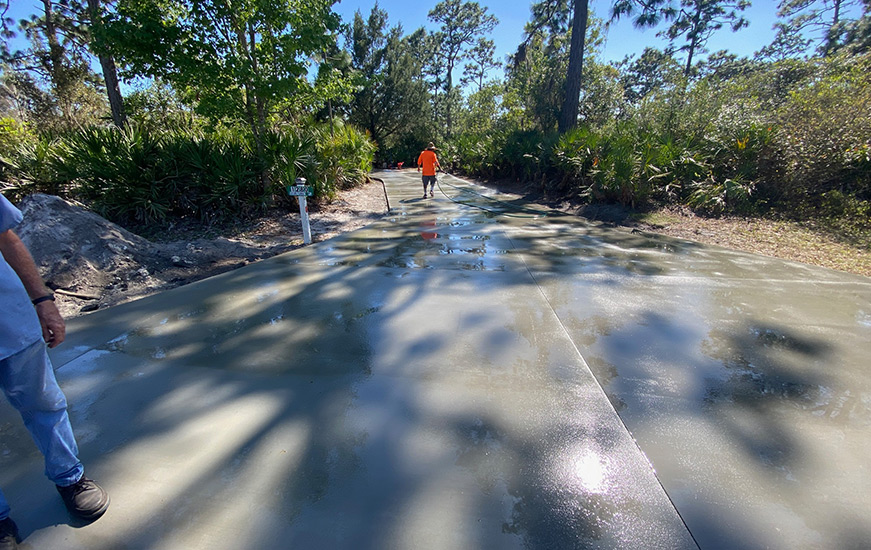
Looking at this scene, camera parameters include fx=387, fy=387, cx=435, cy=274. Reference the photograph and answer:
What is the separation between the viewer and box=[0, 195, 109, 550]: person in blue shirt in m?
1.54

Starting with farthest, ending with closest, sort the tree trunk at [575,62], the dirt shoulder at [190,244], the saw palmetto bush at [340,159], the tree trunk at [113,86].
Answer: the tree trunk at [575,62] → the tree trunk at [113,86] → the saw palmetto bush at [340,159] → the dirt shoulder at [190,244]

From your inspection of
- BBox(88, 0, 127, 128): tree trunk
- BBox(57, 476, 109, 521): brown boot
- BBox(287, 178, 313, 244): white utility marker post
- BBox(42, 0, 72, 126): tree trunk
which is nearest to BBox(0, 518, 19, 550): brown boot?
BBox(57, 476, 109, 521): brown boot

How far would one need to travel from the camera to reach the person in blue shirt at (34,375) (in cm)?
154

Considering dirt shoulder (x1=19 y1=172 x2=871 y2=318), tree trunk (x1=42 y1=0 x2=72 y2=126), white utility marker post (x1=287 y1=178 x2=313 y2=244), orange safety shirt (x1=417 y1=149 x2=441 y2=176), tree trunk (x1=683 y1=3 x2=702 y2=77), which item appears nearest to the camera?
dirt shoulder (x1=19 y1=172 x2=871 y2=318)

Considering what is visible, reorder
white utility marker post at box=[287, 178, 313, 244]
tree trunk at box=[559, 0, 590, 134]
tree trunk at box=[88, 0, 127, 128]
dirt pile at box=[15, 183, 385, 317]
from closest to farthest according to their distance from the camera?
1. dirt pile at box=[15, 183, 385, 317]
2. white utility marker post at box=[287, 178, 313, 244]
3. tree trunk at box=[88, 0, 127, 128]
4. tree trunk at box=[559, 0, 590, 134]

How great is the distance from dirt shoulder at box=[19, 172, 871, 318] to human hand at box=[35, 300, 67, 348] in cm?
283

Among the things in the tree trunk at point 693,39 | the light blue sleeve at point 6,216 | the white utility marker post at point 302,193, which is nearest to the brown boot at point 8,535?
the light blue sleeve at point 6,216

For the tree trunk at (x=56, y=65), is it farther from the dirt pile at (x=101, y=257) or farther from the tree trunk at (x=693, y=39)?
the tree trunk at (x=693, y=39)

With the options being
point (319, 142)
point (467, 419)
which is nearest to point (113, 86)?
point (319, 142)

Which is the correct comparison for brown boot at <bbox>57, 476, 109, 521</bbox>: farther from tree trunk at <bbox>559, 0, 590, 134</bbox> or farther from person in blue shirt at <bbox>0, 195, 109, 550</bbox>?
tree trunk at <bbox>559, 0, 590, 134</bbox>

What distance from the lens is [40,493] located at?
71.8 inches

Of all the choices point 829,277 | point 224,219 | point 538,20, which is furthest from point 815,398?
point 538,20

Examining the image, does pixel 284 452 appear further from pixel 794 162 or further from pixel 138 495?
pixel 794 162

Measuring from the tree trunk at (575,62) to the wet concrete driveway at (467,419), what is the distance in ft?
36.8
